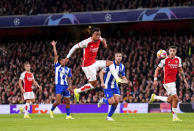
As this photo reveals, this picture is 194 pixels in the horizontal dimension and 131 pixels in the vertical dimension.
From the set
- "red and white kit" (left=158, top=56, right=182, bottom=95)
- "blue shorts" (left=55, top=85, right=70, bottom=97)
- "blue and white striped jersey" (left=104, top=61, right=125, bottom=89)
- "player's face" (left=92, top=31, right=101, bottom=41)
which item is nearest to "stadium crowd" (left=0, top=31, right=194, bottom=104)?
"blue shorts" (left=55, top=85, right=70, bottom=97)

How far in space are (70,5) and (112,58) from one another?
227 inches

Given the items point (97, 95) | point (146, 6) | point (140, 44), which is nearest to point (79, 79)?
point (97, 95)

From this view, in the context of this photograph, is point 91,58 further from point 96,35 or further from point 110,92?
point 110,92

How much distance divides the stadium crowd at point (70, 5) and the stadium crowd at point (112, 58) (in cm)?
230

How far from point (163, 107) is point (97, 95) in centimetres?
462

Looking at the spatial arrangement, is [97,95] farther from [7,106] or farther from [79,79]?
[7,106]

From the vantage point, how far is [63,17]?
102 ft

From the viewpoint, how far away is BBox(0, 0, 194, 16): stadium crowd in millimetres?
30844

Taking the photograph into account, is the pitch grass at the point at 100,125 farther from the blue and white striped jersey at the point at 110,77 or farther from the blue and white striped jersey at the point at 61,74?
the blue and white striped jersey at the point at 61,74

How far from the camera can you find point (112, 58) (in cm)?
3036

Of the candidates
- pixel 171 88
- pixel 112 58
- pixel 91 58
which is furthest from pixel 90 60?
pixel 112 58

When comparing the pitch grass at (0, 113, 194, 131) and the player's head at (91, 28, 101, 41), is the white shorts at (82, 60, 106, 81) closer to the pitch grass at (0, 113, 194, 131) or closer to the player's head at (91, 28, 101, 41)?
the player's head at (91, 28, 101, 41)

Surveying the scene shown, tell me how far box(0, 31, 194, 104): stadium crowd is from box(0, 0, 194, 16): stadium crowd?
90.6 inches

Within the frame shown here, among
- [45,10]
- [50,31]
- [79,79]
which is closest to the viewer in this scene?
[79,79]
